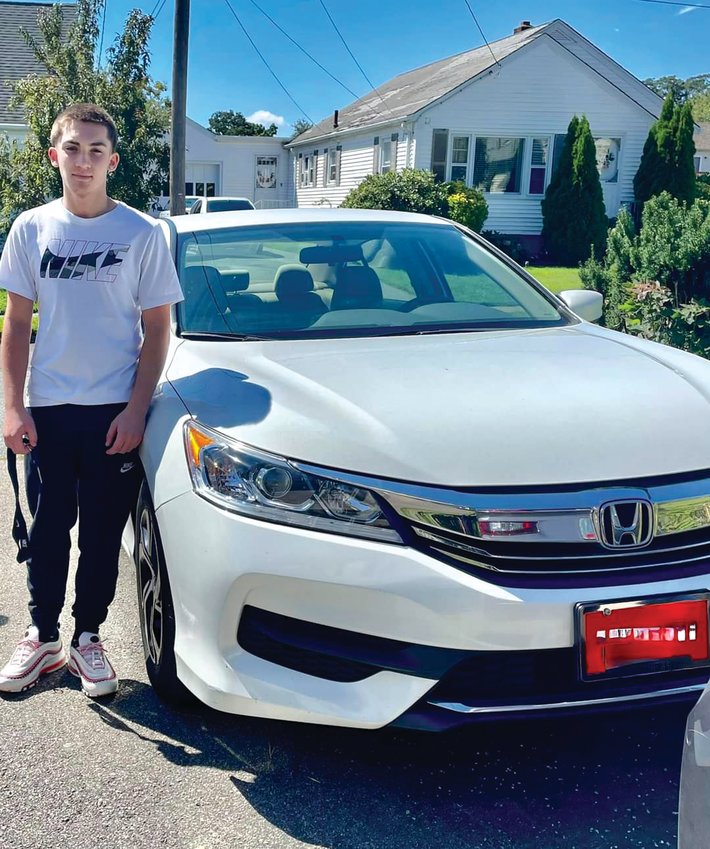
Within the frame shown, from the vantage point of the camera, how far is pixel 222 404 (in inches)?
102

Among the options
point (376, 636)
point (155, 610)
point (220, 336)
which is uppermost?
point (220, 336)

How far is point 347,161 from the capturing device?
97.5 ft

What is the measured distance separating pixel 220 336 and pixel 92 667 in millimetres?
1209

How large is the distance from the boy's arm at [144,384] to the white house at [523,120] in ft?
71.3

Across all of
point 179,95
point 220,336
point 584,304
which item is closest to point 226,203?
point 179,95

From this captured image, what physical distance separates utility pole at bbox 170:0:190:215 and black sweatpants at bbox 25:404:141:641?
11.2m

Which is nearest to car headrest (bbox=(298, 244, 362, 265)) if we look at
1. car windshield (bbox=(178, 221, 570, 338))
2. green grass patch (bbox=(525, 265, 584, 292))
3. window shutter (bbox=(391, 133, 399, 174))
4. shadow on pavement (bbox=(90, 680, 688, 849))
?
car windshield (bbox=(178, 221, 570, 338))

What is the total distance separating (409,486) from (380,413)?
0.28 metres

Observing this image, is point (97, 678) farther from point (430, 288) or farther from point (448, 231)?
point (448, 231)

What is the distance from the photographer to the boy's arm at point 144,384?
2.77 meters

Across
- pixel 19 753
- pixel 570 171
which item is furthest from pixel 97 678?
pixel 570 171

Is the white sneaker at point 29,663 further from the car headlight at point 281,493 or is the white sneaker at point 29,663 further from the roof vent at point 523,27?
the roof vent at point 523,27

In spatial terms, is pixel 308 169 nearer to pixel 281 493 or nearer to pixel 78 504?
pixel 78 504

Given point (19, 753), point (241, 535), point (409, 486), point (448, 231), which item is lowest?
point (19, 753)
